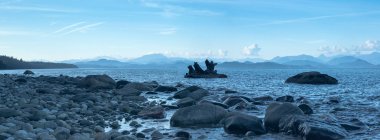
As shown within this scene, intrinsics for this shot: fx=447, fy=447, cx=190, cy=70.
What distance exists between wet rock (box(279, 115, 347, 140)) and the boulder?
3105 mm

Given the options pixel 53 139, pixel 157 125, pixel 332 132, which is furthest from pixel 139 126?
pixel 332 132

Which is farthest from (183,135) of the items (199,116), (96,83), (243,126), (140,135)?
(96,83)

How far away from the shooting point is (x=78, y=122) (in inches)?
→ 709

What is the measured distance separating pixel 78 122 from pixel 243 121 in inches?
260

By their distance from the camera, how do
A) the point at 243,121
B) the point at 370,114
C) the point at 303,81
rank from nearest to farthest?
the point at 243,121 → the point at 370,114 → the point at 303,81

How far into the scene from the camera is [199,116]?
19469mm

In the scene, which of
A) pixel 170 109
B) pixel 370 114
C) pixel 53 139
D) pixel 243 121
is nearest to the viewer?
pixel 53 139

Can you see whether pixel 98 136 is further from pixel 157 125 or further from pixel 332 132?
pixel 332 132

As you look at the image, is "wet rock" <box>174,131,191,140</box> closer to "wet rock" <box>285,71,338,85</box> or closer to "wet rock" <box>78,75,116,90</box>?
"wet rock" <box>78,75,116,90</box>

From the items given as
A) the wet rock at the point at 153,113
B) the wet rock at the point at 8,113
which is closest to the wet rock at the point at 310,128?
the wet rock at the point at 153,113

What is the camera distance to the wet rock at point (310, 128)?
15484mm

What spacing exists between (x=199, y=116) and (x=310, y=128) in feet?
17.7

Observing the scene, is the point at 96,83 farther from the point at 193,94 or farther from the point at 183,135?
the point at 183,135

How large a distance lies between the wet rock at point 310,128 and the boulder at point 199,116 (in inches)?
122
